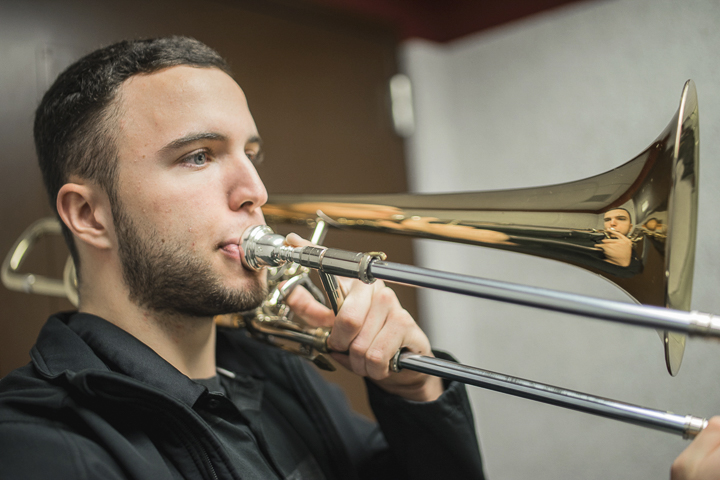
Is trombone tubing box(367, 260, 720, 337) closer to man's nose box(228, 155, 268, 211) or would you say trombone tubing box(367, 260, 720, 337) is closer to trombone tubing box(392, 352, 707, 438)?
trombone tubing box(392, 352, 707, 438)

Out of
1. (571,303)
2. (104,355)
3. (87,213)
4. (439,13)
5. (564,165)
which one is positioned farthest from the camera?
(439,13)

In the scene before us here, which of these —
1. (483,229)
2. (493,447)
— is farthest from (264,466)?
(493,447)

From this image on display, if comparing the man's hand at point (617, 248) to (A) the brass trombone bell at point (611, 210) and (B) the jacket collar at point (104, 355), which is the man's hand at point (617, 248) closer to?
(A) the brass trombone bell at point (611, 210)

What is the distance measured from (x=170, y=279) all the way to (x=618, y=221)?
700mm

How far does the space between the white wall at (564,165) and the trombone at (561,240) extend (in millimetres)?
943

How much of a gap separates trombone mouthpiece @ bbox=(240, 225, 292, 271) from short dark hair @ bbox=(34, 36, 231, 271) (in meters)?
0.23

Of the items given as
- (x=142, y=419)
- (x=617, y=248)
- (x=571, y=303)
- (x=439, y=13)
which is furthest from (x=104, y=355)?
(x=439, y=13)

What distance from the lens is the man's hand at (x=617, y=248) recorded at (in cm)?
71

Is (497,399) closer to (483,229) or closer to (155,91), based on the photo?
(483,229)

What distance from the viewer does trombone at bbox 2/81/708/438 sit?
59cm

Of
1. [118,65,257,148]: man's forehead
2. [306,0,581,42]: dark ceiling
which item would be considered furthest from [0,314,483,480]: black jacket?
[306,0,581,42]: dark ceiling

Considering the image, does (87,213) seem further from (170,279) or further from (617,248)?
(617,248)

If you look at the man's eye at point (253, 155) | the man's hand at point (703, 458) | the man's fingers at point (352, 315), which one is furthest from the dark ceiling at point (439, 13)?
the man's hand at point (703, 458)

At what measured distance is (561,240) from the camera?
0.74 m
